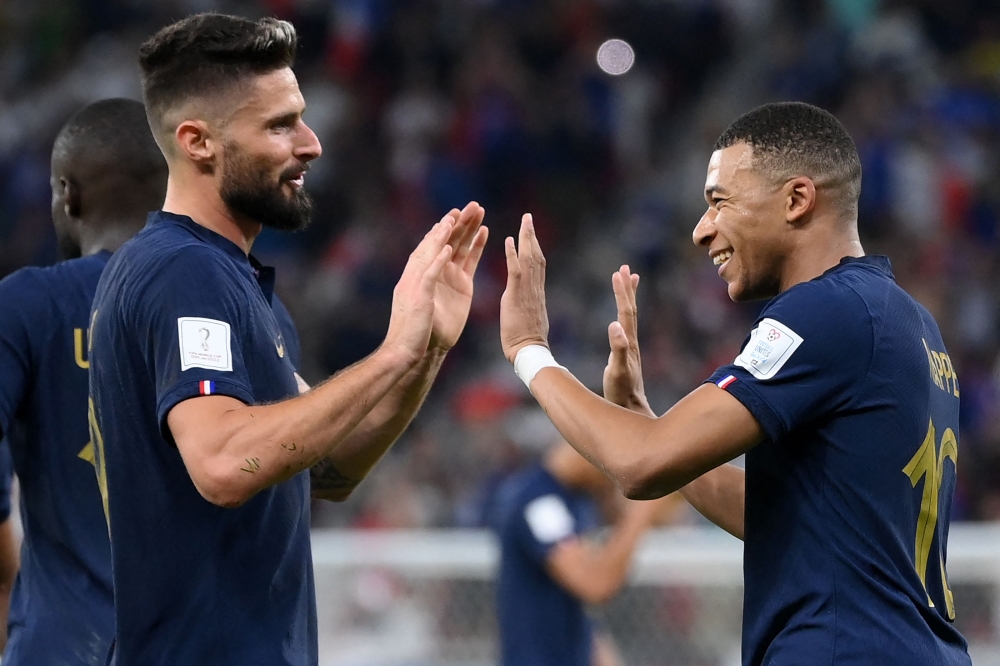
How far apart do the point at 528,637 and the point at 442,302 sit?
3054 millimetres

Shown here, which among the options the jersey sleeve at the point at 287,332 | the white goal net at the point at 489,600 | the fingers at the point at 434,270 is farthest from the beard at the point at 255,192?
the white goal net at the point at 489,600

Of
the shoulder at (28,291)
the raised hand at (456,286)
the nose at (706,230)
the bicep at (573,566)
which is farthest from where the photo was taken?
the bicep at (573,566)

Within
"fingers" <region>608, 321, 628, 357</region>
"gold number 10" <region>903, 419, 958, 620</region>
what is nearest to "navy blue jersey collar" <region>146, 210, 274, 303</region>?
"fingers" <region>608, 321, 628, 357</region>

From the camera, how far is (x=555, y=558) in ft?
20.5

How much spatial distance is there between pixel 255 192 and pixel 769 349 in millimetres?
1317

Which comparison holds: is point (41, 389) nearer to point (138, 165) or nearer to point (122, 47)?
point (138, 165)

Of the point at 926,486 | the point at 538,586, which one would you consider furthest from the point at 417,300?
the point at 538,586

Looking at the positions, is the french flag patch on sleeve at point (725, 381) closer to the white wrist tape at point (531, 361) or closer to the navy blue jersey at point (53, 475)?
the white wrist tape at point (531, 361)

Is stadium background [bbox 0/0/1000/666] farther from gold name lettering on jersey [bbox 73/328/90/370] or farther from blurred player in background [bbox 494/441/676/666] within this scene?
gold name lettering on jersey [bbox 73/328/90/370]

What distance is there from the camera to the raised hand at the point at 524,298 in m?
3.61

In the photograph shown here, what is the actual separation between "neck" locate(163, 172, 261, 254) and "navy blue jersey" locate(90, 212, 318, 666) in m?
0.18

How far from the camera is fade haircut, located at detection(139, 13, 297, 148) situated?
338 centimetres

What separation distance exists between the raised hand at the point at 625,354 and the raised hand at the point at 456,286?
0.39 metres

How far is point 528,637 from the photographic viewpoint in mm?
6328
